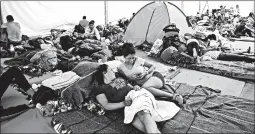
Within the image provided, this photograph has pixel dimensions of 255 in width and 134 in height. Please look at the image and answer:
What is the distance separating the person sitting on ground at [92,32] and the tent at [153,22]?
93 cm

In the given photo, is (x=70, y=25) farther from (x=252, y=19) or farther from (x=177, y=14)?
(x=252, y=19)

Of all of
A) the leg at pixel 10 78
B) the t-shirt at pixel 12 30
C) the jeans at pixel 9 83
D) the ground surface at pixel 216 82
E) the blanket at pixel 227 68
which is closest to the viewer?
the jeans at pixel 9 83

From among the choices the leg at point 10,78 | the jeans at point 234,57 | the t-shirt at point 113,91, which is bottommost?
the t-shirt at point 113,91

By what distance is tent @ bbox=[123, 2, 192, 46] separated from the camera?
19.9 feet

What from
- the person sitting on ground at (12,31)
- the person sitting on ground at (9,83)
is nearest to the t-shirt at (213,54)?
the person sitting on ground at (9,83)

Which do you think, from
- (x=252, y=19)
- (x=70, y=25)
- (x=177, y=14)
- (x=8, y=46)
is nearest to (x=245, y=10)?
(x=252, y=19)

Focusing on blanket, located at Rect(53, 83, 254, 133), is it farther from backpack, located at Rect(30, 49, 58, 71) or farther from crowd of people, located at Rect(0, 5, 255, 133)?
backpack, located at Rect(30, 49, 58, 71)

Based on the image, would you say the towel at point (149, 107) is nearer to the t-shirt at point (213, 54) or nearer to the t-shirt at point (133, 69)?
the t-shirt at point (133, 69)

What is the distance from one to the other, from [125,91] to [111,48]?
295 cm

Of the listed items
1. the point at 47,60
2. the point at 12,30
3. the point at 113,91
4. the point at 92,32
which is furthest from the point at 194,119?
the point at 12,30

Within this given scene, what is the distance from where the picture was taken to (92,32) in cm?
671

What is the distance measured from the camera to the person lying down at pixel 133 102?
7.21 ft

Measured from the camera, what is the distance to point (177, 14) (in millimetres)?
6301

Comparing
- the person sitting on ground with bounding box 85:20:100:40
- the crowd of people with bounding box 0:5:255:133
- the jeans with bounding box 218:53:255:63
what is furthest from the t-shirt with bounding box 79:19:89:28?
the jeans with bounding box 218:53:255:63
